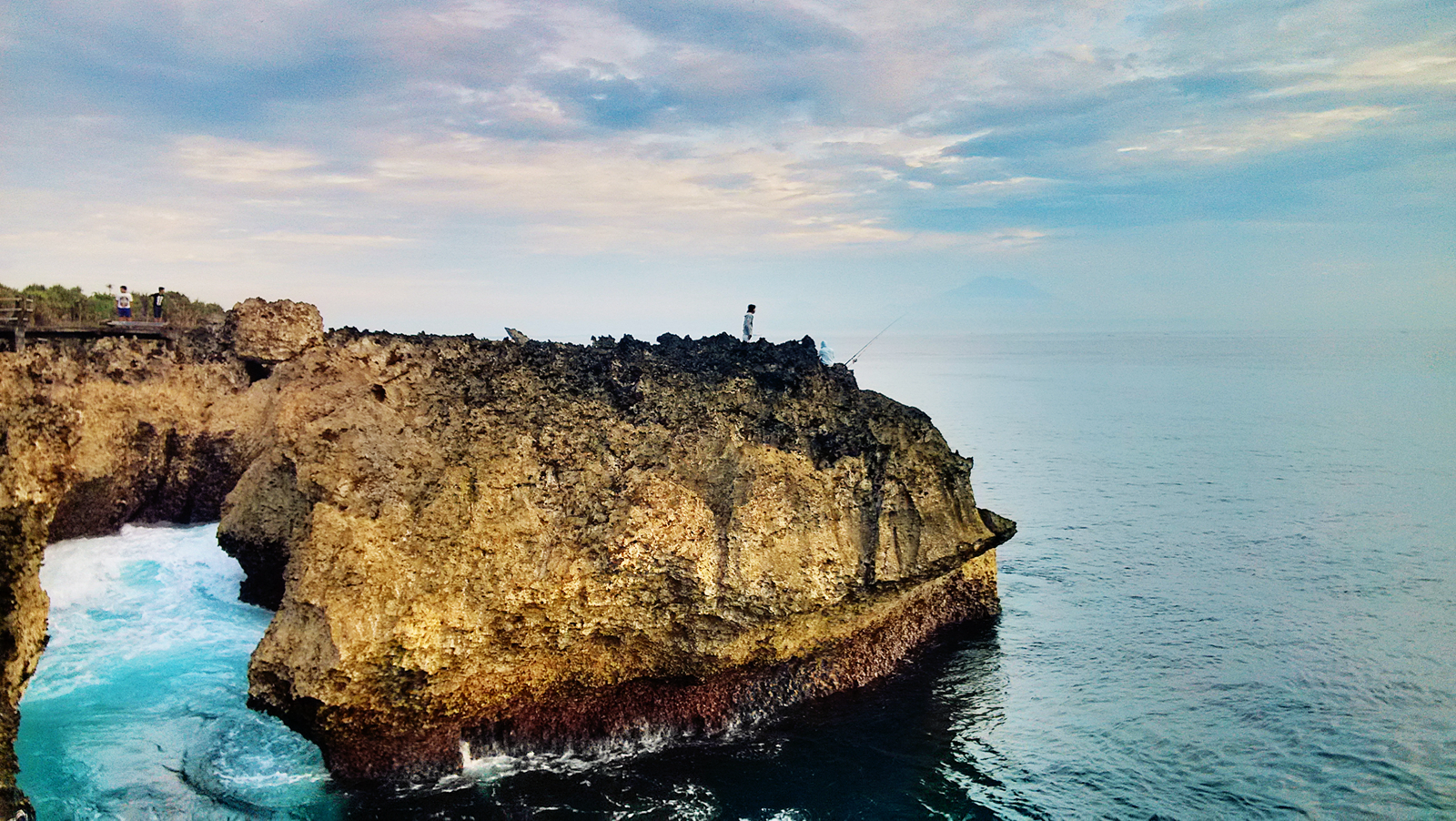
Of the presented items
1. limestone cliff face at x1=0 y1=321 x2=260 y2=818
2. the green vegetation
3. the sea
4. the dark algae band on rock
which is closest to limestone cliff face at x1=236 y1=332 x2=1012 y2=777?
the dark algae band on rock

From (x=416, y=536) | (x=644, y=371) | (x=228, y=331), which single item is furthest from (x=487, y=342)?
(x=228, y=331)

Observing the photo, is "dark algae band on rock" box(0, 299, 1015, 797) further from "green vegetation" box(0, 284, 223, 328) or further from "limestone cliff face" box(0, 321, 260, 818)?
"green vegetation" box(0, 284, 223, 328)

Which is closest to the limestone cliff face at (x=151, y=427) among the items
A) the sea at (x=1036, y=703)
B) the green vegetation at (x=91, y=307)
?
the sea at (x=1036, y=703)

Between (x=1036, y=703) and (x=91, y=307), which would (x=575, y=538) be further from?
(x=91, y=307)

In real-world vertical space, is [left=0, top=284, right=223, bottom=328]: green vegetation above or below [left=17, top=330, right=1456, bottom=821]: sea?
above

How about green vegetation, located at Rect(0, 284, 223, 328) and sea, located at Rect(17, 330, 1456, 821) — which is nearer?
sea, located at Rect(17, 330, 1456, 821)

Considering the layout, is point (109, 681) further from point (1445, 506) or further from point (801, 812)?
point (1445, 506)

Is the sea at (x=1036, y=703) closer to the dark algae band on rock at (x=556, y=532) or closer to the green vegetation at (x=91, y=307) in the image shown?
the dark algae band on rock at (x=556, y=532)
